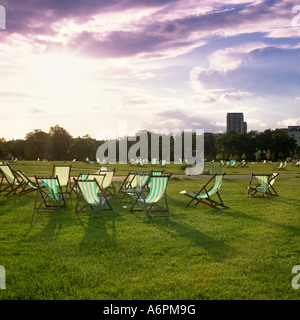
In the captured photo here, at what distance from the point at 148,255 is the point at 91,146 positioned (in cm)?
7530

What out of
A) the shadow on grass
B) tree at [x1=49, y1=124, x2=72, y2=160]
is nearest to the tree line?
tree at [x1=49, y1=124, x2=72, y2=160]

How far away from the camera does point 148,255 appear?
16.5 feet

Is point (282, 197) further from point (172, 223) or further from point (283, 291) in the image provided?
point (283, 291)

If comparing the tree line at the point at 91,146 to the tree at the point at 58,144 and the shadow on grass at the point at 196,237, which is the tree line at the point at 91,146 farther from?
the shadow on grass at the point at 196,237

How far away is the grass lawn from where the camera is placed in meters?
→ 3.83

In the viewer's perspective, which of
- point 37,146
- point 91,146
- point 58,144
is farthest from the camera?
point 58,144

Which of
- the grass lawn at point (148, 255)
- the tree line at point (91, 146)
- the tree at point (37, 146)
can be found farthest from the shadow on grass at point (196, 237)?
the tree at point (37, 146)

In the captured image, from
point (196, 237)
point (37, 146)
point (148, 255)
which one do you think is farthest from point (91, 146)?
point (148, 255)

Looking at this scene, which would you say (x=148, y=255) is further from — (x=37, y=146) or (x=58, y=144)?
(x=58, y=144)

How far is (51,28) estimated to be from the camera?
364 inches

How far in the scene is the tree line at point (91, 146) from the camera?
258 feet

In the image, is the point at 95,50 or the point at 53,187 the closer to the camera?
the point at 53,187
